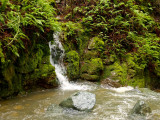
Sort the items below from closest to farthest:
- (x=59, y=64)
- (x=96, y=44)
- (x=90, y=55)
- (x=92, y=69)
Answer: (x=59, y=64) → (x=92, y=69) → (x=90, y=55) → (x=96, y=44)

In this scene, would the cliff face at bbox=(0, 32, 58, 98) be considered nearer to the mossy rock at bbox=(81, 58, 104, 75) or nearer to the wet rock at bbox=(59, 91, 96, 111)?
the mossy rock at bbox=(81, 58, 104, 75)

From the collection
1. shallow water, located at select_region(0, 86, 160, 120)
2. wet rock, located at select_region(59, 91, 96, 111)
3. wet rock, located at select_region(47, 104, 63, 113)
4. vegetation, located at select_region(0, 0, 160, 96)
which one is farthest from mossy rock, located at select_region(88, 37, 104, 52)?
wet rock, located at select_region(47, 104, 63, 113)

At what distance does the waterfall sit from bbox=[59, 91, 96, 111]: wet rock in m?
2.75

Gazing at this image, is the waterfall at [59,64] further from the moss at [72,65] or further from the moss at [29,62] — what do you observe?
the moss at [29,62]

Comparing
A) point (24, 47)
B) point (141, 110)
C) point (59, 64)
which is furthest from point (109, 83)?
point (24, 47)

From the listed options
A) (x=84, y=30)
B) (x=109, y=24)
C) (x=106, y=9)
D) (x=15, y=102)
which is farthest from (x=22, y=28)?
(x=106, y=9)

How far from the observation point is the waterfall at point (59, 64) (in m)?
7.50

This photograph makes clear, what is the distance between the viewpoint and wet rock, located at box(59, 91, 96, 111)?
4259mm

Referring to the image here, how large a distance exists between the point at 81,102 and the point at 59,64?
4127 millimetres

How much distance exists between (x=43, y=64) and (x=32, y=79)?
95 centimetres

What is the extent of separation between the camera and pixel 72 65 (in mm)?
8438

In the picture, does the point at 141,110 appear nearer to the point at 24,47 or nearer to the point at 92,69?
the point at 24,47

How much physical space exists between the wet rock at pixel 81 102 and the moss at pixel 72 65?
3682mm

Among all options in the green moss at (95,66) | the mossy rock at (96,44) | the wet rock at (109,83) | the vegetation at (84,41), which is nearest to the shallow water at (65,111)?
the vegetation at (84,41)
